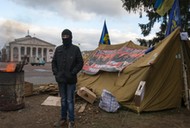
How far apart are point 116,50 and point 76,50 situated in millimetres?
5144

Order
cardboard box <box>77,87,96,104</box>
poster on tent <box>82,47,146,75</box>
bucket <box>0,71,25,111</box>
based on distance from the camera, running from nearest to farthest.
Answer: bucket <box>0,71,25,111</box>
cardboard box <box>77,87,96,104</box>
poster on tent <box>82,47,146,75</box>

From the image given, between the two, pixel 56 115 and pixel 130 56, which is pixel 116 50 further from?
pixel 56 115

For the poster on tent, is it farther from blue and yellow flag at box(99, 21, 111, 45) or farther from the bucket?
the bucket

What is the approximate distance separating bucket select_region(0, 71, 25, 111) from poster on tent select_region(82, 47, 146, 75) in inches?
123

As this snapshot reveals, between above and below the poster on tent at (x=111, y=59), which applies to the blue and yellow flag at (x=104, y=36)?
above

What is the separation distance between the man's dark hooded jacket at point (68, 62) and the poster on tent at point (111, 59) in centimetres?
318

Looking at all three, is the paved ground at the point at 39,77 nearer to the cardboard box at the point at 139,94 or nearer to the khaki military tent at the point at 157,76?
the khaki military tent at the point at 157,76

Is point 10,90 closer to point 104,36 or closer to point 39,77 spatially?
point 104,36

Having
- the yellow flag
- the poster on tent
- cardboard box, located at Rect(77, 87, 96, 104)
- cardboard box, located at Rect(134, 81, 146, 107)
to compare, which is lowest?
cardboard box, located at Rect(77, 87, 96, 104)

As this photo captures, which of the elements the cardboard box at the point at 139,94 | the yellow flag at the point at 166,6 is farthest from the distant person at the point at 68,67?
the yellow flag at the point at 166,6

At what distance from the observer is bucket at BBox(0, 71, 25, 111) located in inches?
280

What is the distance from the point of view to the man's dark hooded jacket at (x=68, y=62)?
5.62 meters

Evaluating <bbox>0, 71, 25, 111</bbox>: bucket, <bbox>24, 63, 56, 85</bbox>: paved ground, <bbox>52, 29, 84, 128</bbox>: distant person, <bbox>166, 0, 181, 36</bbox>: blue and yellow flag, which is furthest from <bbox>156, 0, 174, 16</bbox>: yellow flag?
<bbox>24, 63, 56, 85</bbox>: paved ground

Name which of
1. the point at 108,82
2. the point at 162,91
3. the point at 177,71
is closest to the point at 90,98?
the point at 108,82
